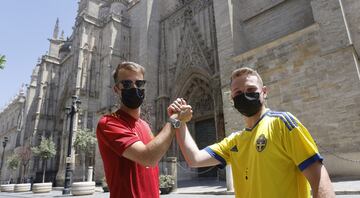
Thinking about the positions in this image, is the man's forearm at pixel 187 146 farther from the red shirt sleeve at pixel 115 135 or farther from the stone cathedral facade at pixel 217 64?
the stone cathedral facade at pixel 217 64

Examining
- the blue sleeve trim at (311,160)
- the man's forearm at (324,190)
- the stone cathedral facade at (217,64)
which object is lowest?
the man's forearm at (324,190)

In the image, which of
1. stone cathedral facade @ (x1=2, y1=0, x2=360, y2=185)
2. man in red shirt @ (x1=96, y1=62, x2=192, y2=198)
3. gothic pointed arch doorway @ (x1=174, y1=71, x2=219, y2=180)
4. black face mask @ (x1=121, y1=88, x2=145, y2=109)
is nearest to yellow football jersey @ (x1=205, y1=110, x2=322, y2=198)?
man in red shirt @ (x1=96, y1=62, x2=192, y2=198)

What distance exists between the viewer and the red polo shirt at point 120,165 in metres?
1.49

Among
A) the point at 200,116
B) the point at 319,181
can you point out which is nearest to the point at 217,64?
the point at 200,116

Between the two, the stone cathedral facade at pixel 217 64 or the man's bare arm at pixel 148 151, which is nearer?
the man's bare arm at pixel 148 151

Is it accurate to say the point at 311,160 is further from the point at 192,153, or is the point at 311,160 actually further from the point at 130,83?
the point at 130,83

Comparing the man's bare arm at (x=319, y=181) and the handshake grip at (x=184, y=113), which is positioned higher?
the handshake grip at (x=184, y=113)

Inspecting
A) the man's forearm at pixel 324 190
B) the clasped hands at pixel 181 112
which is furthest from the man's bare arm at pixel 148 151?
the man's forearm at pixel 324 190

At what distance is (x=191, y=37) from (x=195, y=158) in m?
16.0

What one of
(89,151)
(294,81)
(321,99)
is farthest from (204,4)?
(89,151)

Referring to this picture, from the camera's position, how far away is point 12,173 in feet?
129

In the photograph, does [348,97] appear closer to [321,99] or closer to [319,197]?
[321,99]

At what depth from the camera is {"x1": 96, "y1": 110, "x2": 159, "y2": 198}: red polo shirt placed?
4.89 ft

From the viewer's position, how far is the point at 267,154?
1.37m
